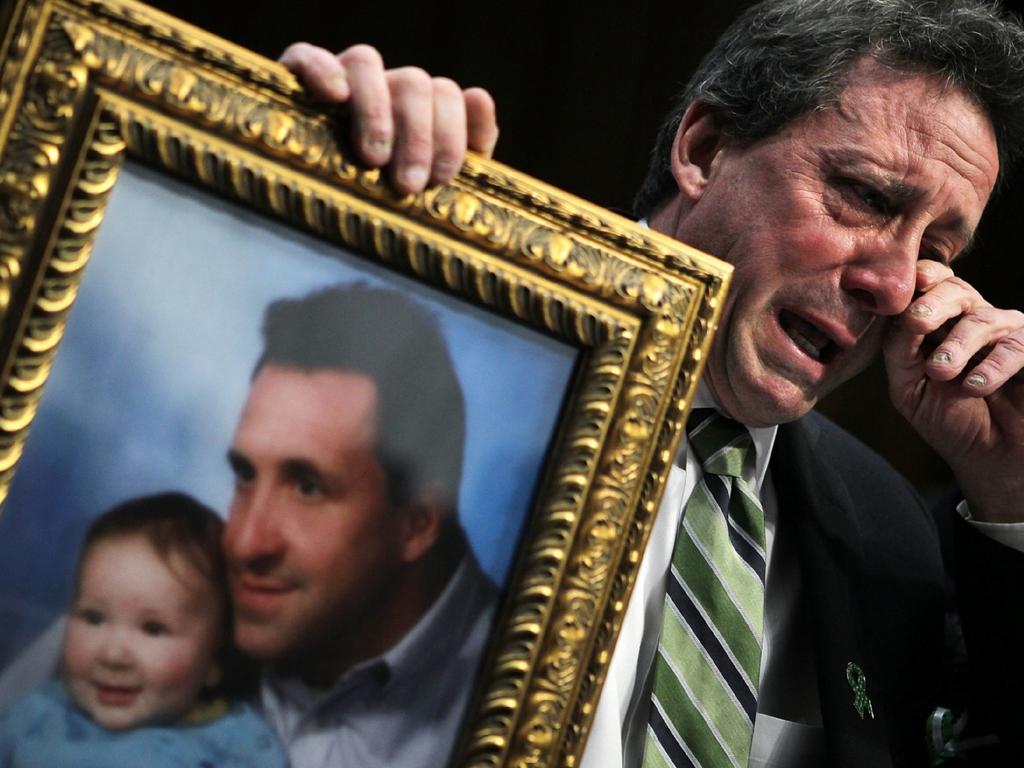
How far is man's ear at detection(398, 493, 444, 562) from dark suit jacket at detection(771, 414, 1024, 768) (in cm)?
57

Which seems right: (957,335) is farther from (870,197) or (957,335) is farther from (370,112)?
(370,112)

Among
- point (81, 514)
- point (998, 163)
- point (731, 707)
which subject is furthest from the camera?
point (998, 163)

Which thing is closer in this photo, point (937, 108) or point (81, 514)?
point (81, 514)

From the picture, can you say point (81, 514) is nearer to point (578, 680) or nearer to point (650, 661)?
point (578, 680)

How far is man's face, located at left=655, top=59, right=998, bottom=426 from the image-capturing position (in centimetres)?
114

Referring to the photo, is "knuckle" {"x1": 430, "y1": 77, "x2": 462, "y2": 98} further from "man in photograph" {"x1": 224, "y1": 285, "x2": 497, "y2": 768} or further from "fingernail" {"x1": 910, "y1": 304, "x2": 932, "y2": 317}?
"fingernail" {"x1": 910, "y1": 304, "x2": 932, "y2": 317}

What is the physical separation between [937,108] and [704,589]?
0.52 m

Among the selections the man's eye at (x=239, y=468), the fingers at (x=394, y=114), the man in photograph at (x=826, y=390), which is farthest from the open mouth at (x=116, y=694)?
the man in photograph at (x=826, y=390)

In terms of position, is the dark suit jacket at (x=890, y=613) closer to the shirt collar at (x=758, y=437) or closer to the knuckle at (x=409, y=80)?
the shirt collar at (x=758, y=437)

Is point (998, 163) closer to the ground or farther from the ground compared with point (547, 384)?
farther from the ground

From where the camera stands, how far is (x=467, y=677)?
2.53 feet

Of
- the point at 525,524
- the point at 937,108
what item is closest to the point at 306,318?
the point at 525,524

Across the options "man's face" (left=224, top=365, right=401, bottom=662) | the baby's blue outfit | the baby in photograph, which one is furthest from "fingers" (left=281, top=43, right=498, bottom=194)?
the baby's blue outfit

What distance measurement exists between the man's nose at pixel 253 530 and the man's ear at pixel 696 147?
27.4 inches
